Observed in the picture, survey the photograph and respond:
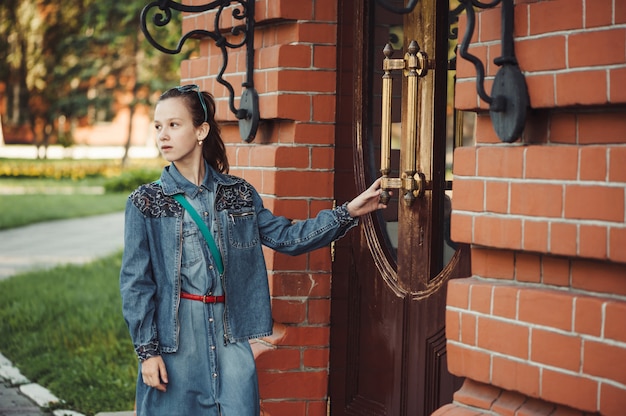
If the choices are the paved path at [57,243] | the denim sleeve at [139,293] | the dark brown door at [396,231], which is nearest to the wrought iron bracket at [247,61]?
the dark brown door at [396,231]

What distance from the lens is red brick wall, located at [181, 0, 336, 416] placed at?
4.54 meters

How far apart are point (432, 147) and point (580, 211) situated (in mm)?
1102

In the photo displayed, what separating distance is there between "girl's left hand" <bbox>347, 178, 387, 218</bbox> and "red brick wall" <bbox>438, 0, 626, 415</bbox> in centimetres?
50

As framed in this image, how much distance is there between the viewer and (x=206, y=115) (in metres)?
3.79

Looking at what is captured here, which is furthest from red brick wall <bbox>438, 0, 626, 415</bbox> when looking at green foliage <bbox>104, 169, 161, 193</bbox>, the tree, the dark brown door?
the tree

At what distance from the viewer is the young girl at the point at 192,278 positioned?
3.58 meters

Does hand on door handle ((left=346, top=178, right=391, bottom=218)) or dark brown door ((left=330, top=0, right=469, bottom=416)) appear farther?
dark brown door ((left=330, top=0, right=469, bottom=416))

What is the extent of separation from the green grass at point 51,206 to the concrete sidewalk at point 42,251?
302 millimetres

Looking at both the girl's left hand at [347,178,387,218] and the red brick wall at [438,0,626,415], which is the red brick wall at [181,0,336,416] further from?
the red brick wall at [438,0,626,415]

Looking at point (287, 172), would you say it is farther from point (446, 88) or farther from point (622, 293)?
Answer: point (622, 293)

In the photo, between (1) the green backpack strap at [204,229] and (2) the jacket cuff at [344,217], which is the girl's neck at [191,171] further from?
(2) the jacket cuff at [344,217]

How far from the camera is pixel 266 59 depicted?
4.65 meters

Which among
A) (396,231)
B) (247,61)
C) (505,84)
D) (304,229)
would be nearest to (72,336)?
(247,61)

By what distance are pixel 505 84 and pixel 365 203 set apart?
87cm
